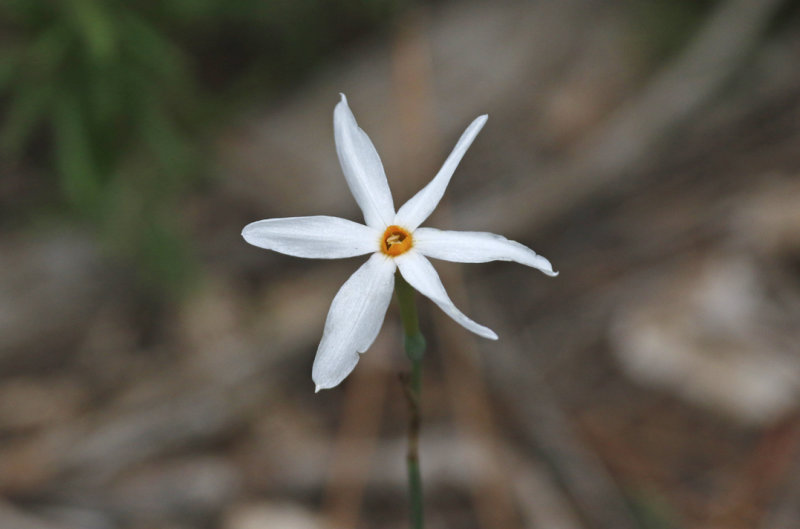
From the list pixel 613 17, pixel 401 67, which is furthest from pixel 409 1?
pixel 613 17

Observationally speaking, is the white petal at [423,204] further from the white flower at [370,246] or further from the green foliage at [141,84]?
the green foliage at [141,84]

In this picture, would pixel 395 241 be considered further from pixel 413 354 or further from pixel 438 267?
pixel 438 267

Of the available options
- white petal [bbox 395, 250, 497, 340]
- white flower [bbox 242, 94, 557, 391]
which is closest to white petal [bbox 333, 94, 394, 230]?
white flower [bbox 242, 94, 557, 391]

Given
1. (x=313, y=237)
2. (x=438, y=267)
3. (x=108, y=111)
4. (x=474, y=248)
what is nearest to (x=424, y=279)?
(x=474, y=248)

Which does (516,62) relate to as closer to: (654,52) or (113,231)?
(654,52)

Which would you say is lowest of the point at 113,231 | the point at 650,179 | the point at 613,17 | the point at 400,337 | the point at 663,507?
the point at 663,507

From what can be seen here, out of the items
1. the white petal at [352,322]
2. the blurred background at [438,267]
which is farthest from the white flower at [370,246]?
the blurred background at [438,267]

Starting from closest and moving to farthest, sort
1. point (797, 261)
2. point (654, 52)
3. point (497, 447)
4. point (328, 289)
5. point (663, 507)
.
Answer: point (663, 507) < point (497, 447) < point (797, 261) < point (328, 289) < point (654, 52)
